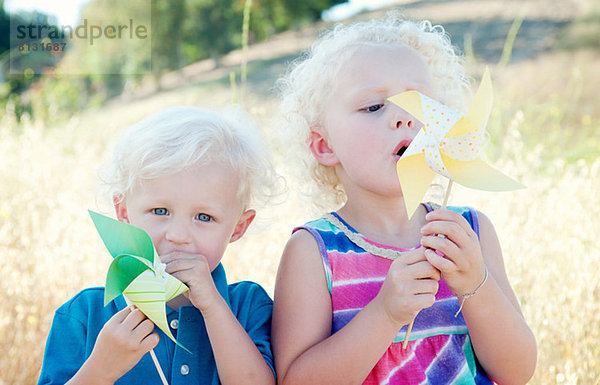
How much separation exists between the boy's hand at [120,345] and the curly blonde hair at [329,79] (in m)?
0.82

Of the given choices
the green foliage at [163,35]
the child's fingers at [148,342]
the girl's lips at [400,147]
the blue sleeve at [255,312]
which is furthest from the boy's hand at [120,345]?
the green foliage at [163,35]

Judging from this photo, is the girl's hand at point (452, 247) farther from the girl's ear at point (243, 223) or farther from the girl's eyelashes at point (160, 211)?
the girl's eyelashes at point (160, 211)

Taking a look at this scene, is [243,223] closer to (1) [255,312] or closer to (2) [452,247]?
(1) [255,312]

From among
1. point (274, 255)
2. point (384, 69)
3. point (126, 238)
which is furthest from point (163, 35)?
point (126, 238)

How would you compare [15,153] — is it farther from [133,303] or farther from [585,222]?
[585,222]

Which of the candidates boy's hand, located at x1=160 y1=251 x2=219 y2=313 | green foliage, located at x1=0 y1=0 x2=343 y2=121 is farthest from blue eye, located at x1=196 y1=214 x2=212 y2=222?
green foliage, located at x1=0 y1=0 x2=343 y2=121

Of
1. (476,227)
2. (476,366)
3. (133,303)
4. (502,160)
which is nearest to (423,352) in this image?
(476,366)

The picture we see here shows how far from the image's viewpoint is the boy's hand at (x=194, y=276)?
1483mm

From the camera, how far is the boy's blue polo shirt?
5.14 ft

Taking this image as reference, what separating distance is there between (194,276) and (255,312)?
346 mm

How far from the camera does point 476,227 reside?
1.88m

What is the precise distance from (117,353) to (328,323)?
1.81ft

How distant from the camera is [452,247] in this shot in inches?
57.8

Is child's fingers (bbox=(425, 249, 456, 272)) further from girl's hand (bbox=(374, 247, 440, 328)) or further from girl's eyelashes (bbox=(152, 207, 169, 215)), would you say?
girl's eyelashes (bbox=(152, 207, 169, 215))
